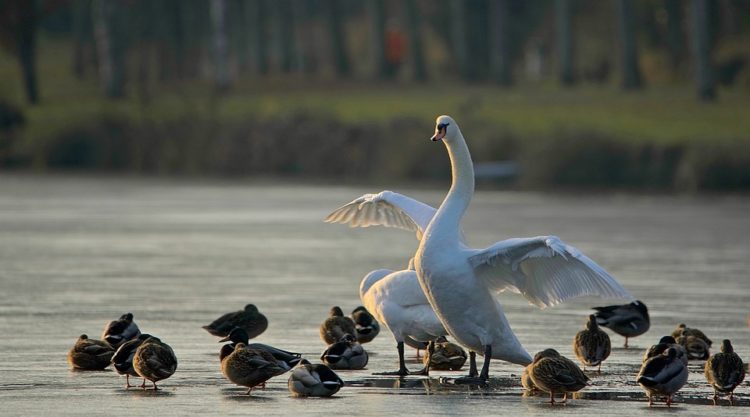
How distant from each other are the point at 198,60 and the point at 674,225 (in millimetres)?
65494

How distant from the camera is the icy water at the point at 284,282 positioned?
11922 millimetres

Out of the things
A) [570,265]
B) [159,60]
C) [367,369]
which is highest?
[159,60]

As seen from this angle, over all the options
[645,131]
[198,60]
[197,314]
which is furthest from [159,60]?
[197,314]

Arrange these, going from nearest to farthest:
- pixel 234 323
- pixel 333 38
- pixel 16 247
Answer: pixel 234 323 < pixel 16 247 < pixel 333 38

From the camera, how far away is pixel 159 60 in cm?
8644

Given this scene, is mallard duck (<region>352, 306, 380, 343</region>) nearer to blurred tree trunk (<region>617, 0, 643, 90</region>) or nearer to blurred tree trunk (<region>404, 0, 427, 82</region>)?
blurred tree trunk (<region>617, 0, 643, 90</region>)

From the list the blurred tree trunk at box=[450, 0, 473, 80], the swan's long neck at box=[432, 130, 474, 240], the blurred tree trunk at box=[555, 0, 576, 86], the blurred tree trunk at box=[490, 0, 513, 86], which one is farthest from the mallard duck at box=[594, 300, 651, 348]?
the blurred tree trunk at box=[450, 0, 473, 80]

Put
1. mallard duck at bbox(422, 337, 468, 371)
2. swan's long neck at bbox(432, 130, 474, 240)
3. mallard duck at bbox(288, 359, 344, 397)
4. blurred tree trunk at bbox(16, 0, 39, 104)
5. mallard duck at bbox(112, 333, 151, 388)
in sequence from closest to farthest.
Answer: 1. mallard duck at bbox(288, 359, 344, 397)
2. mallard duck at bbox(112, 333, 151, 388)
3. swan's long neck at bbox(432, 130, 474, 240)
4. mallard duck at bbox(422, 337, 468, 371)
5. blurred tree trunk at bbox(16, 0, 39, 104)

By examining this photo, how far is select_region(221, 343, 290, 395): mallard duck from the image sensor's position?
39.7ft

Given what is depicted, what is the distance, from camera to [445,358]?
46.0ft

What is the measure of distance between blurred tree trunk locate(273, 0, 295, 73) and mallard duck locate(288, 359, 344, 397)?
228 ft

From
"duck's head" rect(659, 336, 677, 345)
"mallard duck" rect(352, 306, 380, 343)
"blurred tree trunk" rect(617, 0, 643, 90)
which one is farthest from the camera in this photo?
"blurred tree trunk" rect(617, 0, 643, 90)

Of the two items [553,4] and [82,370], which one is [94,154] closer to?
[553,4]

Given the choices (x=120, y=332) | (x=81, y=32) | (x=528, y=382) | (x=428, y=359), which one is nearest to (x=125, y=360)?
(x=120, y=332)
